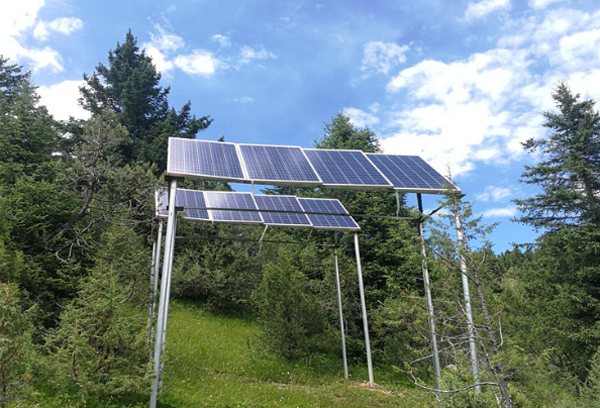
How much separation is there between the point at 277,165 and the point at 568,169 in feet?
51.9

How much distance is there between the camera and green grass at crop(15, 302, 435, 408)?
7.48m

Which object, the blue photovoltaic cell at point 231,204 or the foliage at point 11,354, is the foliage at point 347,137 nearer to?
the blue photovoltaic cell at point 231,204

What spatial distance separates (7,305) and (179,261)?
598 inches

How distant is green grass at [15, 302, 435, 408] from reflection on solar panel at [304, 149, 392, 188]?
443cm

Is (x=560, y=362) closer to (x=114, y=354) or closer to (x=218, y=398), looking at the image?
(x=218, y=398)

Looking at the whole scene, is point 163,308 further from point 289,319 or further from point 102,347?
point 289,319

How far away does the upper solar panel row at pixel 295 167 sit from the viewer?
25.0ft

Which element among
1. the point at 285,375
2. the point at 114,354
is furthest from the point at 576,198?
the point at 114,354

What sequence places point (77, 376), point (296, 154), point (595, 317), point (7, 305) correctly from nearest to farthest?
point (7, 305), point (77, 376), point (296, 154), point (595, 317)

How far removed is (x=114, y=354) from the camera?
7.20 meters

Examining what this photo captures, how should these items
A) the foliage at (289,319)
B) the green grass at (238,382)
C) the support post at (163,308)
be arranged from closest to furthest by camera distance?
the support post at (163,308), the green grass at (238,382), the foliage at (289,319)

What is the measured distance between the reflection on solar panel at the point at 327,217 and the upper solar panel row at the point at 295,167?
6.51ft

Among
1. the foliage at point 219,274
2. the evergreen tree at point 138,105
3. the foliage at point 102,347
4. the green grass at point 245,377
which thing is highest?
the evergreen tree at point 138,105

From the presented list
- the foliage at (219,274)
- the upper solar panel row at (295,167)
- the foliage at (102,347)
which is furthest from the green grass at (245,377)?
the upper solar panel row at (295,167)
